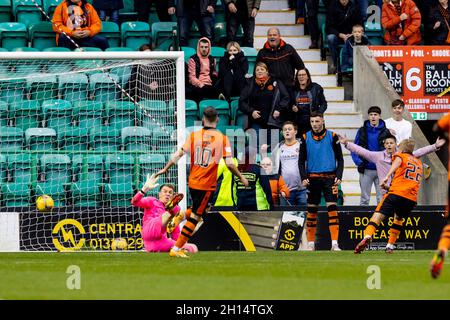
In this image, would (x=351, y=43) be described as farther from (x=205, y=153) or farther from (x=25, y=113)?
(x=205, y=153)

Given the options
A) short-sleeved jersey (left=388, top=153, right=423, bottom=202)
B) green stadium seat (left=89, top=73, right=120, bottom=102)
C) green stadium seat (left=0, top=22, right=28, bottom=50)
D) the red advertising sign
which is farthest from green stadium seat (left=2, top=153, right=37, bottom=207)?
the red advertising sign

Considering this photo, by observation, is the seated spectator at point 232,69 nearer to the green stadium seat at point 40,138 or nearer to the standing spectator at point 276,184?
the standing spectator at point 276,184

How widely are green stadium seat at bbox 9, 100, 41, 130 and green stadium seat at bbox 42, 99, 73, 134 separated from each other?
149 mm

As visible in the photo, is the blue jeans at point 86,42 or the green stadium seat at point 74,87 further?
the blue jeans at point 86,42

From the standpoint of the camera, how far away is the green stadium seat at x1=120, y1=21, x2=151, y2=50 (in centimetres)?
2361

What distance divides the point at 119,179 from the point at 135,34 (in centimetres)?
409

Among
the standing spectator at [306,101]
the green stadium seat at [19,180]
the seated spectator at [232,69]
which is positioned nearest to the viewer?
the green stadium seat at [19,180]

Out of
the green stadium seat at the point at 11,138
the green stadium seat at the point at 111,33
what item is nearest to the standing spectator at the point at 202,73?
the green stadium seat at the point at 111,33

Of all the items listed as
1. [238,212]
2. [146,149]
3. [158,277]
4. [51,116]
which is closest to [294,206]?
[238,212]

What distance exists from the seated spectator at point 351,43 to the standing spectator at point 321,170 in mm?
4549

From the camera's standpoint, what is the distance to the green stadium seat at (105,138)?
68.5 ft

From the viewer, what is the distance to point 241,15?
24156mm
